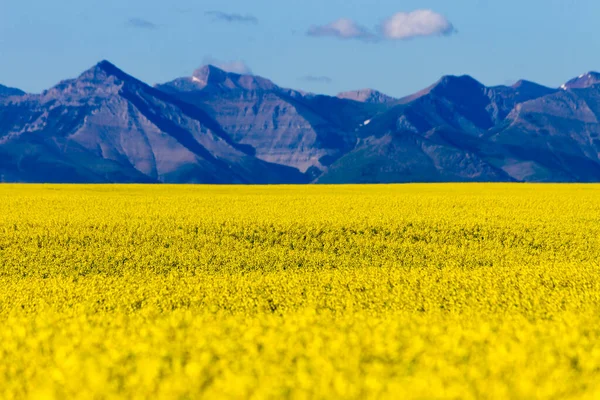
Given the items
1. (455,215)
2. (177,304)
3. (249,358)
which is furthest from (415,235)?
(249,358)

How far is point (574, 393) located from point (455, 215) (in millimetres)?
40864

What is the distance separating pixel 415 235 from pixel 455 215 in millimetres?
8981

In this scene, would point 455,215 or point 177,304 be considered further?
point 455,215

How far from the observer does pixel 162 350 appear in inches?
504

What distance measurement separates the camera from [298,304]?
21391mm

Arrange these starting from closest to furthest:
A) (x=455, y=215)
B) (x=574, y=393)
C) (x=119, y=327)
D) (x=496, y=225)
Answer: (x=574, y=393)
(x=119, y=327)
(x=496, y=225)
(x=455, y=215)

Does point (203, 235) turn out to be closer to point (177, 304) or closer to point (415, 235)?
point (415, 235)

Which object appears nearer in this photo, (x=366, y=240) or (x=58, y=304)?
(x=58, y=304)

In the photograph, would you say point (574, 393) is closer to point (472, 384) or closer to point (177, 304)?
point (472, 384)

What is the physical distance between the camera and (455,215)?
167 feet

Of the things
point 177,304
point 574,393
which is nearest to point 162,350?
point 574,393

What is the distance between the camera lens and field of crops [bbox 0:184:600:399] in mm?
11109

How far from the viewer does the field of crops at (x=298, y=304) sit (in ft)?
36.4

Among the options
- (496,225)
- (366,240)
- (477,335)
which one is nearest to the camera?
(477,335)
